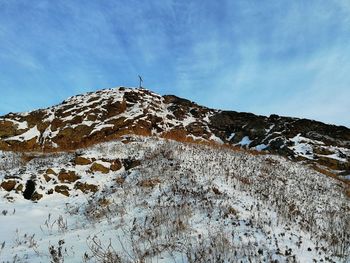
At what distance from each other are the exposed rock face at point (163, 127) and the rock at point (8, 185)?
13.4 meters

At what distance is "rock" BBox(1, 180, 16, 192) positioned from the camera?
13414 mm

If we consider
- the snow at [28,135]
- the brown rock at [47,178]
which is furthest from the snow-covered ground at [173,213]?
the snow at [28,135]

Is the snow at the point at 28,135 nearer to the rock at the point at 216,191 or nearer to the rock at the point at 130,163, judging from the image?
the rock at the point at 130,163

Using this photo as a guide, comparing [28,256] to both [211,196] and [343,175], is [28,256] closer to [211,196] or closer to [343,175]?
[211,196]

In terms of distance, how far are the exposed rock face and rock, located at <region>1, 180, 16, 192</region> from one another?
1338 centimetres

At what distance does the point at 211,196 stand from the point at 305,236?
3.06 m

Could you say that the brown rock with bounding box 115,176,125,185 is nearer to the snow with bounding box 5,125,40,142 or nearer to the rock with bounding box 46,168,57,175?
the rock with bounding box 46,168,57,175

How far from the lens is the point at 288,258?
6.12 meters

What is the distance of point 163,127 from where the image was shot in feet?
108

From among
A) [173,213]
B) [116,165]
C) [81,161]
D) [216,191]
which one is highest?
[81,161]

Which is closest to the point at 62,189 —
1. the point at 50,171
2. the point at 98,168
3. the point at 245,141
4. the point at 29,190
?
the point at 29,190

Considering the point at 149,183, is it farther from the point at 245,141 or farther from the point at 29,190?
the point at 245,141

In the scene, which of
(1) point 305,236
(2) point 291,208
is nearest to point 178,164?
(2) point 291,208

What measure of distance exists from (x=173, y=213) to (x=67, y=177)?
715 centimetres
